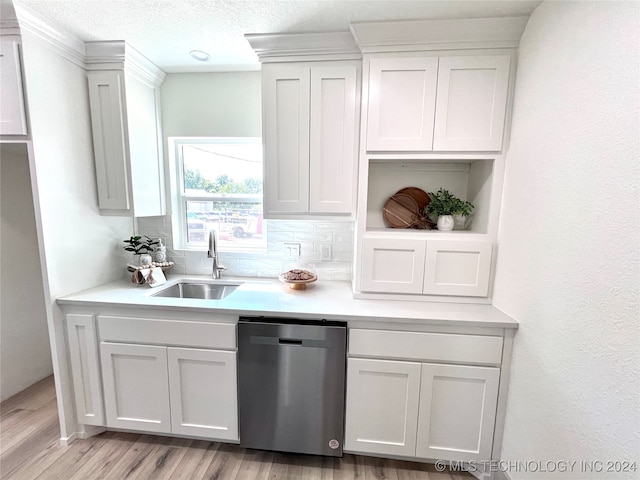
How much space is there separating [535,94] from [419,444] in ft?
6.12

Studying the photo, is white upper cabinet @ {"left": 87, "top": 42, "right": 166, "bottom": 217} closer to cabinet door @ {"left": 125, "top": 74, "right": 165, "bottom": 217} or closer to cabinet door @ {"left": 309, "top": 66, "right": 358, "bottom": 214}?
cabinet door @ {"left": 125, "top": 74, "right": 165, "bottom": 217}

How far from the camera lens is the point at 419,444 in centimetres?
153

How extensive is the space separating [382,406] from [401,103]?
1.67 meters

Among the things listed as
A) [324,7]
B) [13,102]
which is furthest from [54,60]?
[324,7]

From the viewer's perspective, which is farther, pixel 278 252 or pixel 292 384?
pixel 278 252

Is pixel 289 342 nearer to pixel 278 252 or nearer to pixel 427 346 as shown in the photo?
pixel 427 346

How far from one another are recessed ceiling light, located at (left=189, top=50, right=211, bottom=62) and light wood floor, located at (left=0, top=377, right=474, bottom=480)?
248cm

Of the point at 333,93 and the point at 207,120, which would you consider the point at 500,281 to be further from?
the point at 207,120

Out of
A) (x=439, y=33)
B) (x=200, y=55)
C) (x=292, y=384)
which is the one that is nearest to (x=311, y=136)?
(x=439, y=33)

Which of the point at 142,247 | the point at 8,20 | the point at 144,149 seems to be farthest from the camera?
the point at 142,247

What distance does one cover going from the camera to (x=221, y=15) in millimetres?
1446

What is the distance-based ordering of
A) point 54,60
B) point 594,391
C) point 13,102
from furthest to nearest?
point 54,60 < point 13,102 < point 594,391

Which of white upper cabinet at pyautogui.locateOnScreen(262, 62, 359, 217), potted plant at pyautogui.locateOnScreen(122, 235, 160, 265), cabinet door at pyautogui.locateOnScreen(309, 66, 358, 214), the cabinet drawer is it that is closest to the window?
potted plant at pyautogui.locateOnScreen(122, 235, 160, 265)

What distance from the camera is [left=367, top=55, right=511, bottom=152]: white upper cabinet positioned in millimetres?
1489
